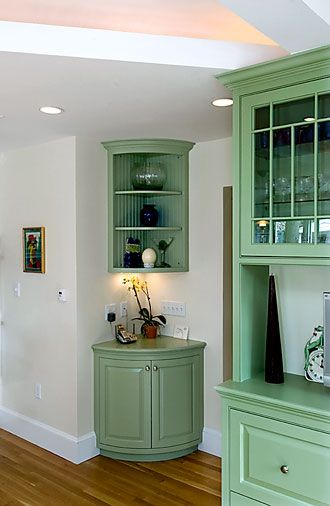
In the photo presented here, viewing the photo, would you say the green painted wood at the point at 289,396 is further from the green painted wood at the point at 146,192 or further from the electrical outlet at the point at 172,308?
the green painted wood at the point at 146,192

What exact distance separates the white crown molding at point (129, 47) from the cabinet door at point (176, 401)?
7.24 feet

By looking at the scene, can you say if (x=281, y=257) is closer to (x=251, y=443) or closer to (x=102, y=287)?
(x=251, y=443)

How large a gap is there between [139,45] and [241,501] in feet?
6.81

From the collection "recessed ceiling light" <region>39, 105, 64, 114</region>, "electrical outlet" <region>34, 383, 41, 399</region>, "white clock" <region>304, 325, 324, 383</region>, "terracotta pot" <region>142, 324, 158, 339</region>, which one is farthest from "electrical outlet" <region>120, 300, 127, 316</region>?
"white clock" <region>304, 325, 324, 383</region>

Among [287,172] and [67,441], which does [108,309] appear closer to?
[67,441]

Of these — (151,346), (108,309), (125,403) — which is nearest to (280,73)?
(151,346)

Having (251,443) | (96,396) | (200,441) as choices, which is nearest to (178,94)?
(251,443)

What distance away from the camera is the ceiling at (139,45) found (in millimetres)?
1747

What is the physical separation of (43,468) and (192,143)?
2740mm

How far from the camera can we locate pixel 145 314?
3936mm

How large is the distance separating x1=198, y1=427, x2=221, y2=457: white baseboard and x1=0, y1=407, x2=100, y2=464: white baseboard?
2.78 ft

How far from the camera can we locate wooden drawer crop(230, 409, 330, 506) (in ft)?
6.08

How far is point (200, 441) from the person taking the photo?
12.1 feet

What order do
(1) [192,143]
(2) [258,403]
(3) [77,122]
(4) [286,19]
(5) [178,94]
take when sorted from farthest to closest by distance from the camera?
(1) [192,143] < (3) [77,122] < (5) [178,94] < (2) [258,403] < (4) [286,19]
